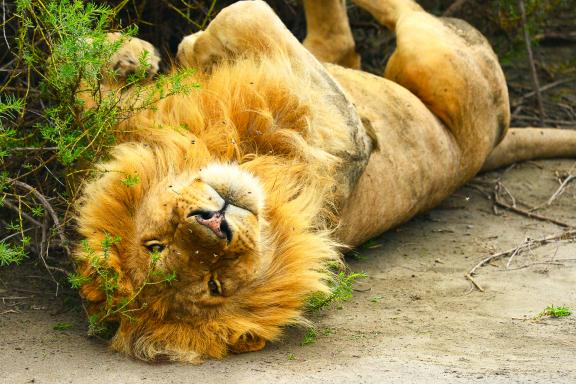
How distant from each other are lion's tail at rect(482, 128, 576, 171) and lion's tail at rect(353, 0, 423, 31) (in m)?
1.06

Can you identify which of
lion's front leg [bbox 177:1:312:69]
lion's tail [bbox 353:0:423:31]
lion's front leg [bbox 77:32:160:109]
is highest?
lion's front leg [bbox 177:1:312:69]

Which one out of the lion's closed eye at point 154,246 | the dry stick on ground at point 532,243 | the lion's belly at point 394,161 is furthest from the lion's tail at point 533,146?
the lion's closed eye at point 154,246

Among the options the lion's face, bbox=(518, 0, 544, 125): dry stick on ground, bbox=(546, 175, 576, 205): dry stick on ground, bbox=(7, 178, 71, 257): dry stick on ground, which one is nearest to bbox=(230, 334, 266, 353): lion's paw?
the lion's face

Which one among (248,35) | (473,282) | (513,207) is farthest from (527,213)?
(248,35)

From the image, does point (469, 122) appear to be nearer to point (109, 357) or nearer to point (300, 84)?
point (300, 84)

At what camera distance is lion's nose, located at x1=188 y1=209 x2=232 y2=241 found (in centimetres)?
324

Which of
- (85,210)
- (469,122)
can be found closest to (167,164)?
(85,210)

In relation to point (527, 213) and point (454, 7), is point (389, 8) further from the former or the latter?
point (527, 213)

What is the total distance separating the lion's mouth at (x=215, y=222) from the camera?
10.6 feet

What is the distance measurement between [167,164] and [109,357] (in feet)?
2.74

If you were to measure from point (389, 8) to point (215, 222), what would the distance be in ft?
10.1

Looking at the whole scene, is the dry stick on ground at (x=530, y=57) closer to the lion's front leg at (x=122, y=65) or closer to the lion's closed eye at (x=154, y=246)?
the lion's front leg at (x=122, y=65)

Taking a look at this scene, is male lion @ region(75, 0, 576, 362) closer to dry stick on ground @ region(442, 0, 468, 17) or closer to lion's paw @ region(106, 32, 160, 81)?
lion's paw @ region(106, 32, 160, 81)

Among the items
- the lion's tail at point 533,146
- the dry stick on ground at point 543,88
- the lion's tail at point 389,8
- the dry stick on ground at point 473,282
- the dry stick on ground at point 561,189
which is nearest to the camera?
the dry stick on ground at point 473,282
